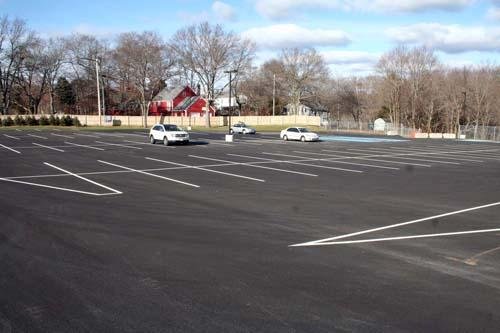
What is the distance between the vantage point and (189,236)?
805cm

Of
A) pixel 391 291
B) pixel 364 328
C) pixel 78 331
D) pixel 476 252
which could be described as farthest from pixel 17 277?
pixel 476 252

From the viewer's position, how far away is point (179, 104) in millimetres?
95438

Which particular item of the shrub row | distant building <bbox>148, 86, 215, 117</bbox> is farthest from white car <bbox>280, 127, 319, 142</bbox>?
distant building <bbox>148, 86, 215, 117</bbox>

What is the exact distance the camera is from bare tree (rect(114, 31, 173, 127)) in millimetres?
75250

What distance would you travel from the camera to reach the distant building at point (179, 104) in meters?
93.4

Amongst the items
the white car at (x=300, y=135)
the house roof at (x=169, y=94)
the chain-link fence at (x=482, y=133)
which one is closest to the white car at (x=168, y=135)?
the white car at (x=300, y=135)

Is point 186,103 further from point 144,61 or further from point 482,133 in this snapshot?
point 482,133

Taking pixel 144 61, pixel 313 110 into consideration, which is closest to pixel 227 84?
pixel 144 61

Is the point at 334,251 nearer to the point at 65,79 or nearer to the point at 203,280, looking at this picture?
the point at 203,280

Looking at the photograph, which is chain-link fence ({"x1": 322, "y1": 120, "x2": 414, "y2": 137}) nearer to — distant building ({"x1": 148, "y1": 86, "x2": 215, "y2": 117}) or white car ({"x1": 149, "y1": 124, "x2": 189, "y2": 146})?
distant building ({"x1": 148, "y1": 86, "x2": 215, "y2": 117})

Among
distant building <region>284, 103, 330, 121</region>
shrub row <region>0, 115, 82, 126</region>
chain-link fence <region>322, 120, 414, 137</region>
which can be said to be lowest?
chain-link fence <region>322, 120, 414, 137</region>

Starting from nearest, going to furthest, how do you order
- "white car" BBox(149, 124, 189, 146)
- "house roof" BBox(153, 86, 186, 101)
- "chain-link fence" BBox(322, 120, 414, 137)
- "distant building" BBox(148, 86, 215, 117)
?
"white car" BBox(149, 124, 189, 146) < "chain-link fence" BBox(322, 120, 414, 137) < "distant building" BBox(148, 86, 215, 117) < "house roof" BBox(153, 86, 186, 101)

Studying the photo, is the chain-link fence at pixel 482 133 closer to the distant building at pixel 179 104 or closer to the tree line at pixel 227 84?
the tree line at pixel 227 84

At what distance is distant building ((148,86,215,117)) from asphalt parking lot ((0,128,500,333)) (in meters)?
79.8
